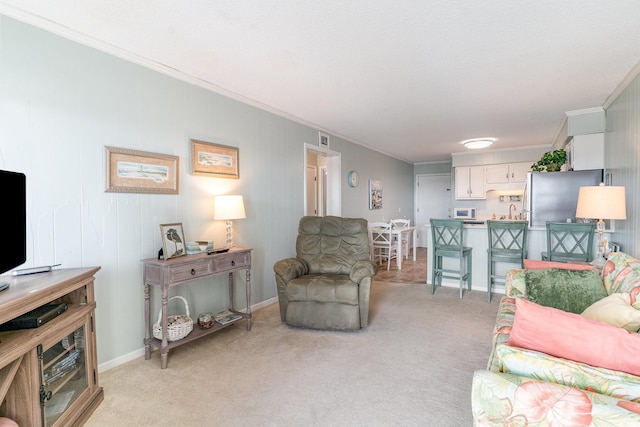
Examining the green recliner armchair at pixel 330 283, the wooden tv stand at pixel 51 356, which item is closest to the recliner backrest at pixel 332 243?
the green recliner armchair at pixel 330 283

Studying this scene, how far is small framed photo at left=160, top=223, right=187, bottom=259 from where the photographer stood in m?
2.51

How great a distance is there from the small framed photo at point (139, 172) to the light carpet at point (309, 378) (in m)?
1.38

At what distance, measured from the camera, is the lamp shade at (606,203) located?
2.61 metres

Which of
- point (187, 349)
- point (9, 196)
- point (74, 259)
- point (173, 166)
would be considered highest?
point (173, 166)

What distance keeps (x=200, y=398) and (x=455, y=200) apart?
274 inches

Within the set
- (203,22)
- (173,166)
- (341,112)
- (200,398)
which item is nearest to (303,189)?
(341,112)

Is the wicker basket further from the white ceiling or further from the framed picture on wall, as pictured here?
the framed picture on wall

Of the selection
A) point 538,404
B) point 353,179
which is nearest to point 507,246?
point 353,179

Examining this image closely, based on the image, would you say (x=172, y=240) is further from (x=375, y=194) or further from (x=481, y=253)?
(x=375, y=194)

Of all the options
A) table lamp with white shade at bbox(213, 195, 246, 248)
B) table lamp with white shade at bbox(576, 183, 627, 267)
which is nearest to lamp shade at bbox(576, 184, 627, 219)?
table lamp with white shade at bbox(576, 183, 627, 267)

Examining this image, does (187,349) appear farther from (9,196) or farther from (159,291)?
(9,196)

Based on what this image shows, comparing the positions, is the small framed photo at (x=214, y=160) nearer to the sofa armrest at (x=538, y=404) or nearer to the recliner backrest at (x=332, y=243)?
the recliner backrest at (x=332, y=243)

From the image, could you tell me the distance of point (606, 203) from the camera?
2.63 m

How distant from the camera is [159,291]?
2.72m
